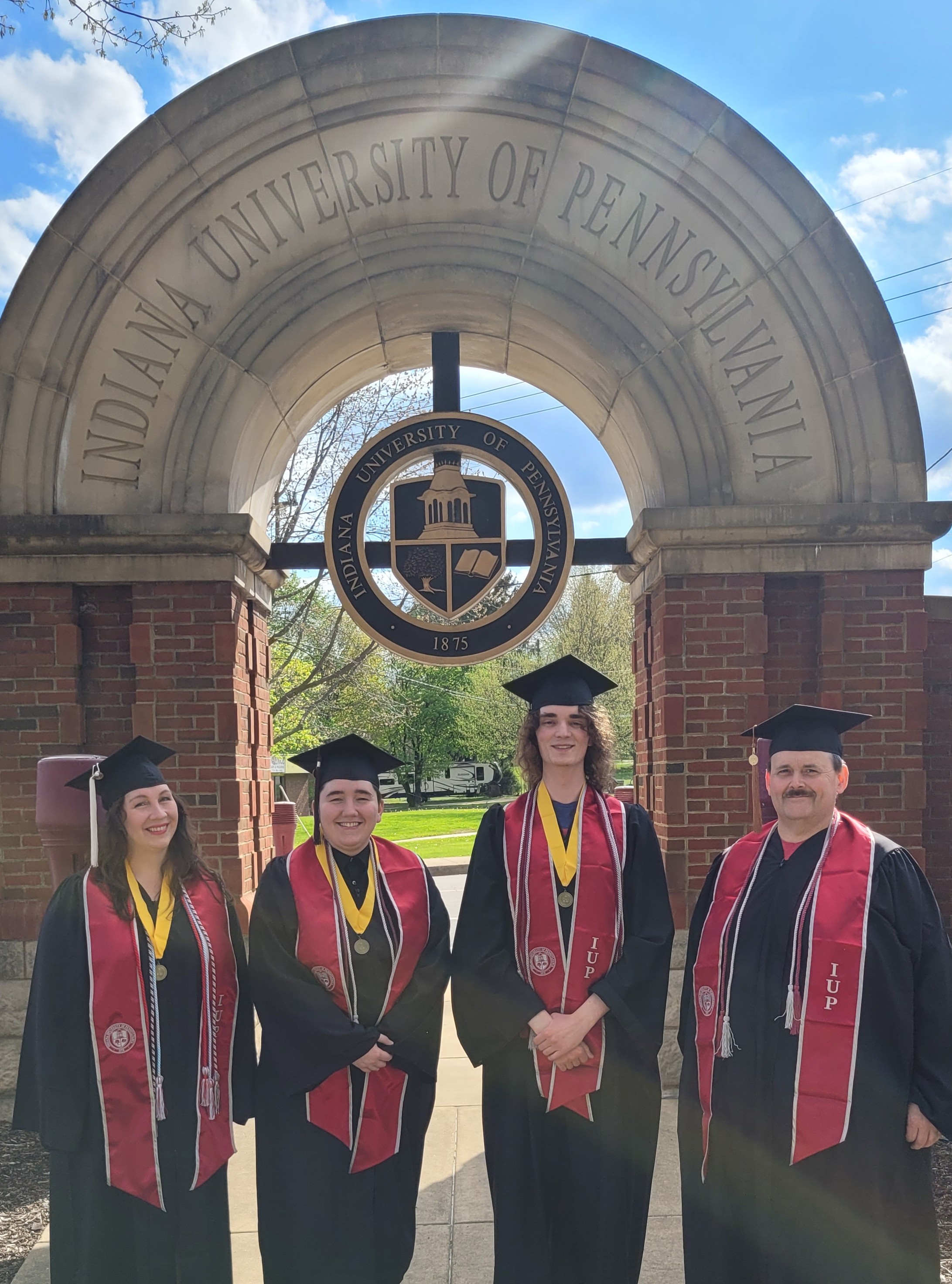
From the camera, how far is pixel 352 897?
3299mm

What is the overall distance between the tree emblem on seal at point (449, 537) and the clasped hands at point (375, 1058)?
2540mm

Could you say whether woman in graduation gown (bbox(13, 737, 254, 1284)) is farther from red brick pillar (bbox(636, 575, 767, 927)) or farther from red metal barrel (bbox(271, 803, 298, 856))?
red metal barrel (bbox(271, 803, 298, 856))

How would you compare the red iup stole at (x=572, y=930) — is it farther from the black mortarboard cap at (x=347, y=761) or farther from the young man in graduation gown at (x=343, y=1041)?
the black mortarboard cap at (x=347, y=761)

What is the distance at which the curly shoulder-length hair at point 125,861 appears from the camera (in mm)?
3158

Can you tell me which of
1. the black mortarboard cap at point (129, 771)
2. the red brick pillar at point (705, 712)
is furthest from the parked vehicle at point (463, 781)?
the black mortarboard cap at point (129, 771)

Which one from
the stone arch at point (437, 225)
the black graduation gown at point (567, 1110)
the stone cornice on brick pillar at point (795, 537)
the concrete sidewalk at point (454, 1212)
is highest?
the stone arch at point (437, 225)

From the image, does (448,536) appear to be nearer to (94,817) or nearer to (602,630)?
(94,817)

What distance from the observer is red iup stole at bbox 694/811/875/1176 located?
113 inches

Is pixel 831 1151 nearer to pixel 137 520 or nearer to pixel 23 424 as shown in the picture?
pixel 137 520

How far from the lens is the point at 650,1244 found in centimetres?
379

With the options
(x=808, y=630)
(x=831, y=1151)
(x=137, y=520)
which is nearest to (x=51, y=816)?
(x=137, y=520)

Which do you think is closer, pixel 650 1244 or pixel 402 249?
pixel 650 1244

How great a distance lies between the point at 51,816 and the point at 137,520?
1.62 meters

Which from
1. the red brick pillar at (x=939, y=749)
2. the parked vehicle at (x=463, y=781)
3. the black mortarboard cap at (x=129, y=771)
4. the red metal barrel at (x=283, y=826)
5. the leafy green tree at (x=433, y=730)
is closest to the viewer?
the black mortarboard cap at (x=129, y=771)
